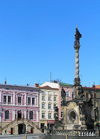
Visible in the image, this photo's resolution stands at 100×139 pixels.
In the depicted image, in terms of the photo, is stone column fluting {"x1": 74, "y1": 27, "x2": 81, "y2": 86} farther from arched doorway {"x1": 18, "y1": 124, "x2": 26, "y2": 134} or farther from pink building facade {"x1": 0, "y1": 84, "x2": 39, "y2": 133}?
arched doorway {"x1": 18, "y1": 124, "x2": 26, "y2": 134}

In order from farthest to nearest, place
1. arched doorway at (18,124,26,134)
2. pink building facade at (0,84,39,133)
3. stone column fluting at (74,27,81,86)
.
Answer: pink building facade at (0,84,39,133) < arched doorway at (18,124,26,134) < stone column fluting at (74,27,81,86)

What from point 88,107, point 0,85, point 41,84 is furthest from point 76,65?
point 41,84

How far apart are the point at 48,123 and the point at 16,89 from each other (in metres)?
10.7

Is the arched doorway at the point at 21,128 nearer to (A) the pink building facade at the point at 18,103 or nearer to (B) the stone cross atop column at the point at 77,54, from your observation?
(A) the pink building facade at the point at 18,103

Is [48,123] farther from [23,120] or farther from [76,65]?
[76,65]

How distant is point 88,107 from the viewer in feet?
111

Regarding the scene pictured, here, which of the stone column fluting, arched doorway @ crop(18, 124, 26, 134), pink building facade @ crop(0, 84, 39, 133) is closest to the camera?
the stone column fluting

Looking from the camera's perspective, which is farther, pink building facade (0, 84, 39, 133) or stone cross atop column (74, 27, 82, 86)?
pink building facade (0, 84, 39, 133)

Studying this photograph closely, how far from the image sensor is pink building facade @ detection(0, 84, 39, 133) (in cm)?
6166

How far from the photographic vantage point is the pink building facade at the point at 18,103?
61.7 m

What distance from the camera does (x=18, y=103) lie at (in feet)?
208

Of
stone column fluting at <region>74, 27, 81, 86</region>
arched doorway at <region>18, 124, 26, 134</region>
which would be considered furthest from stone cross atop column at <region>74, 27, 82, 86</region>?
arched doorway at <region>18, 124, 26, 134</region>

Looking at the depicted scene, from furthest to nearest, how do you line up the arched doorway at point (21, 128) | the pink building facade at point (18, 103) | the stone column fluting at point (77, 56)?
1. the pink building facade at point (18, 103)
2. the arched doorway at point (21, 128)
3. the stone column fluting at point (77, 56)

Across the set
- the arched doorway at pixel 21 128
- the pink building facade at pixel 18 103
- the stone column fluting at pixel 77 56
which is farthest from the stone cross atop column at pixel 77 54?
the arched doorway at pixel 21 128
